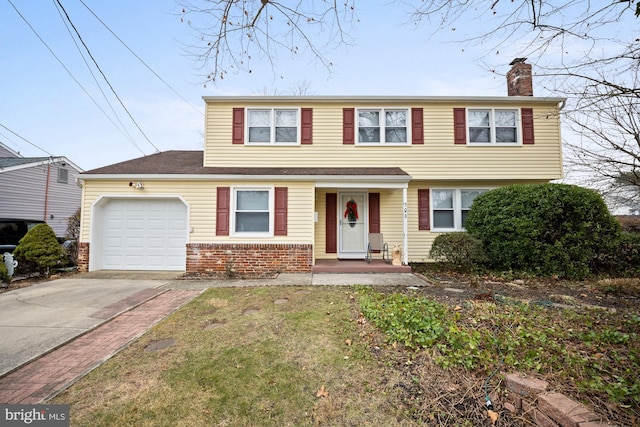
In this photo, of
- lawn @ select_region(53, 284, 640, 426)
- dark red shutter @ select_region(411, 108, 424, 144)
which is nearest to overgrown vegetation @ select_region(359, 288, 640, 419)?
lawn @ select_region(53, 284, 640, 426)

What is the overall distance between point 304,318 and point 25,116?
21750 millimetres

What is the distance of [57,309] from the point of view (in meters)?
4.93

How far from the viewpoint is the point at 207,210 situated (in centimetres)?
831

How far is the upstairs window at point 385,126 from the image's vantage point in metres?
9.76

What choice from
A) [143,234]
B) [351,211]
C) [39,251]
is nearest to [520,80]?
[351,211]

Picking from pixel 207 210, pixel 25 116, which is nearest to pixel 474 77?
pixel 207 210

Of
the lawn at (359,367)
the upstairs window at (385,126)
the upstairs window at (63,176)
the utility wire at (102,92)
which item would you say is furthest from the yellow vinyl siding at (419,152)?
the upstairs window at (63,176)

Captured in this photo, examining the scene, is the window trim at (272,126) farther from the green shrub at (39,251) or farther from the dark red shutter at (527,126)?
the dark red shutter at (527,126)

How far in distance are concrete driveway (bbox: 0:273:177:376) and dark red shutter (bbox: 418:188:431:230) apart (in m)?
8.19

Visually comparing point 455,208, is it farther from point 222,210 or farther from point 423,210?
point 222,210

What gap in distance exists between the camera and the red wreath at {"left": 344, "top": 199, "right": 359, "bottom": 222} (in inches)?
378

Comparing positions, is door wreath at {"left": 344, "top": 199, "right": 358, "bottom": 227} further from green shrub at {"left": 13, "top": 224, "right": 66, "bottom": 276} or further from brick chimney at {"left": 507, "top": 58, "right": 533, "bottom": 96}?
green shrub at {"left": 13, "top": 224, "right": 66, "bottom": 276}

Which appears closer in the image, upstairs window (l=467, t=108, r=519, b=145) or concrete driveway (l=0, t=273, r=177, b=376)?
concrete driveway (l=0, t=273, r=177, b=376)

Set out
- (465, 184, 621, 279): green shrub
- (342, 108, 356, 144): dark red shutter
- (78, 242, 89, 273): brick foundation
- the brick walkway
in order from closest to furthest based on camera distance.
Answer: the brick walkway, (465, 184, 621, 279): green shrub, (78, 242, 89, 273): brick foundation, (342, 108, 356, 144): dark red shutter
